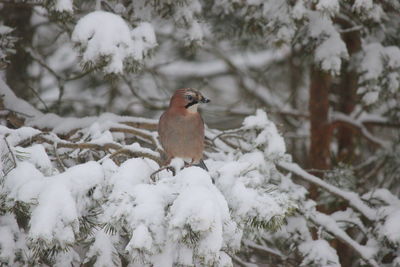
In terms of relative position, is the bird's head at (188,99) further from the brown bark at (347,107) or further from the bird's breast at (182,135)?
the brown bark at (347,107)

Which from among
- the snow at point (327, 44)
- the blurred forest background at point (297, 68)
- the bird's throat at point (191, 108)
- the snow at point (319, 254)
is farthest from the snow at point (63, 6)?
the snow at point (319, 254)

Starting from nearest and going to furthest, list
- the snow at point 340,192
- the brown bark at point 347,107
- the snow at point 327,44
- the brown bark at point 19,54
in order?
the snow at point 340,192, the snow at point 327,44, the brown bark at point 19,54, the brown bark at point 347,107

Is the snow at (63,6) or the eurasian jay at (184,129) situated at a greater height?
the snow at (63,6)

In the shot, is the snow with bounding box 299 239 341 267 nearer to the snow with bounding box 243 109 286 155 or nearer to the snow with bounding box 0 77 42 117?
the snow with bounding box 243 109 286 155

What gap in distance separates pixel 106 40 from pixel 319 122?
2.77 metres

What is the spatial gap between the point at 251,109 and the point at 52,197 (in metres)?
4.11

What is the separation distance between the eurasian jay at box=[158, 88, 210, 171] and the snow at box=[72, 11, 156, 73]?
2.51ft

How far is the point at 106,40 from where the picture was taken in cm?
340

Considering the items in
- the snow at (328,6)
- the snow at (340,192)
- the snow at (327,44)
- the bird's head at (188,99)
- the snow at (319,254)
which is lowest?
the snow at (319,254)

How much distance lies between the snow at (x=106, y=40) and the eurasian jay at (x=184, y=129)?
77 centimetres

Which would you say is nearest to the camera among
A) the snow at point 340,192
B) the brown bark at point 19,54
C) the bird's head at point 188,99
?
the snow at point 340,192

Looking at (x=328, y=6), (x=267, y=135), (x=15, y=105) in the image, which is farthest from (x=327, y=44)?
(x=15, y=105)

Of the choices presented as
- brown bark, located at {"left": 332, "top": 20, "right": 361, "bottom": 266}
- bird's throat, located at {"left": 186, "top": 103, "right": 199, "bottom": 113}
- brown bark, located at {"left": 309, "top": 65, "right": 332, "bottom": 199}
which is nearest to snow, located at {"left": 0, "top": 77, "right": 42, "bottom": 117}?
bird's throat, located at {"left": 186, "top": 103, "right": 199, "bottom": 113}

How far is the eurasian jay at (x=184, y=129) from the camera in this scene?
13.6ft
